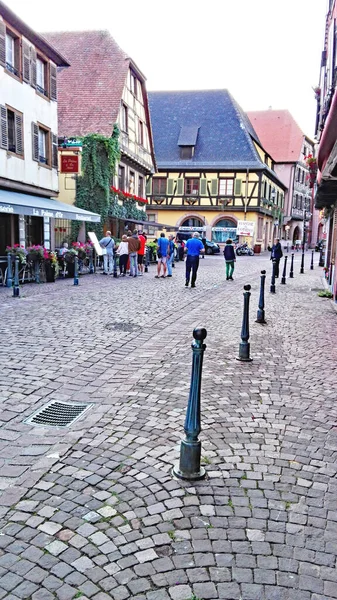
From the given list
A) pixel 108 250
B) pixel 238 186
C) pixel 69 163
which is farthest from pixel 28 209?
pixel 238 186

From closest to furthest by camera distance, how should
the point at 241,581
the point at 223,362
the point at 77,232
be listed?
the point at 241,581 → the point at 223,362 → the point at 77,232

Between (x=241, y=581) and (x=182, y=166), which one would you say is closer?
(x=241, y=581)

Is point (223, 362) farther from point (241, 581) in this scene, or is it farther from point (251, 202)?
point (251, 202)

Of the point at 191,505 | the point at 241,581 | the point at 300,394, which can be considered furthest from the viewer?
the point at 300,394

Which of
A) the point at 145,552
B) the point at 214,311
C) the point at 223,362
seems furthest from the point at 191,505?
the point at 214,311

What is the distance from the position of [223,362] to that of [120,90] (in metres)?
23.9

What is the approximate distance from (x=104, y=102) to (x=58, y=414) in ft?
82.7

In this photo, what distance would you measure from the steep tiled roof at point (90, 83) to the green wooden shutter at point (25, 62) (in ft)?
23.9

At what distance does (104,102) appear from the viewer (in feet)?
88.1

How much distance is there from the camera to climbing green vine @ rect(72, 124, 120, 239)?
81.7 feet

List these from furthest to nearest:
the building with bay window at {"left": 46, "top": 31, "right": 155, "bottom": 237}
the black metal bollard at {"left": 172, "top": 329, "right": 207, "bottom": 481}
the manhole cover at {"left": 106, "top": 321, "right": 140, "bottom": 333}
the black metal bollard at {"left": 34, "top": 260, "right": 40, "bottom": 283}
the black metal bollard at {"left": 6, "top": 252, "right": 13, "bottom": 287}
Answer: the building with bay window at {"left": 46, "top": 31, "right": 155, "bottom": 237}
the black metal bollard at {"left": 34, "top": 260, "right": 40, "bottom": 283}
the black metal bollard at {"left": 6, "top": 252, "right": 13, "bottom": 287}
the manhole cover at {"left": 106, "top": 321, "right": 140, "bottom": 333}
the black metal bollard at {"left": 172, "top": 329, "right": 207, "bottom": 481}

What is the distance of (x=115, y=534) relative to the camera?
112 inches

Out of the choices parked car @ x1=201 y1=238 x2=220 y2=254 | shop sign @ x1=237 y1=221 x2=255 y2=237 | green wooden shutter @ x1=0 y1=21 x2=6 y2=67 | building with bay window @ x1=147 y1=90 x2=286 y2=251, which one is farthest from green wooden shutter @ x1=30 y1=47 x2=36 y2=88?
shop sign @ x1=237 y1=221 x2=255 y2=237

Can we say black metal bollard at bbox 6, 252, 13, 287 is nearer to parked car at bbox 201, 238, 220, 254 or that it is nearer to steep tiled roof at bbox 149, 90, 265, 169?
parked car at bbox 201, 238, 220, 254
